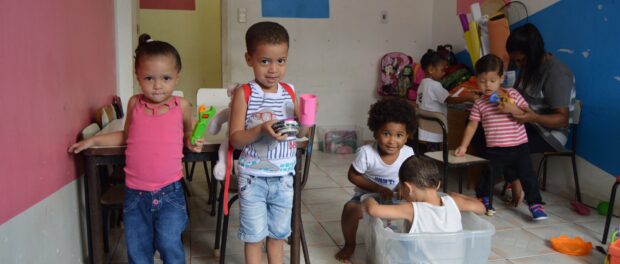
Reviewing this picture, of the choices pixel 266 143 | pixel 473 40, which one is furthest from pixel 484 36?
pixel 266 143

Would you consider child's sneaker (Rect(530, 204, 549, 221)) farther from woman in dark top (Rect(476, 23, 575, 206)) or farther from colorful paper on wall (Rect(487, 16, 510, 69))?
colorful paper on wall (Rect(487, 16, 510, 69))

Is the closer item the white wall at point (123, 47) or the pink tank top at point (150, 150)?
the pink tank top at point (150, 150)

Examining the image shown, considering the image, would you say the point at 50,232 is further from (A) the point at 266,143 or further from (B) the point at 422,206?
(B) the point at 422,206

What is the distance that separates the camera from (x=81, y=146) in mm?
1838

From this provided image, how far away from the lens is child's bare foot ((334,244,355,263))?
94.9 inches

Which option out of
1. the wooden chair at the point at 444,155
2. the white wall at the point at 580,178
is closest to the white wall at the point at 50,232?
the wooden chair at the point at 444,155

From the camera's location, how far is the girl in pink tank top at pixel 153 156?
180 centimetres

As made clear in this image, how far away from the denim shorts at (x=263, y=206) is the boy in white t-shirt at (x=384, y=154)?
50 cm

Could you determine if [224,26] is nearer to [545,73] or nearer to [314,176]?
[314,176]

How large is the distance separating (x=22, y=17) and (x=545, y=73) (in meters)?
3.04

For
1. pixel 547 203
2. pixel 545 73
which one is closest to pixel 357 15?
pixel 545 73

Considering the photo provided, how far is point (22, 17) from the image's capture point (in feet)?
5.02

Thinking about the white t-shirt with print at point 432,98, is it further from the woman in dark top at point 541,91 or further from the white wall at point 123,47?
the white wall at point 123,47

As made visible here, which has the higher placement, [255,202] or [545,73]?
[545,73]
